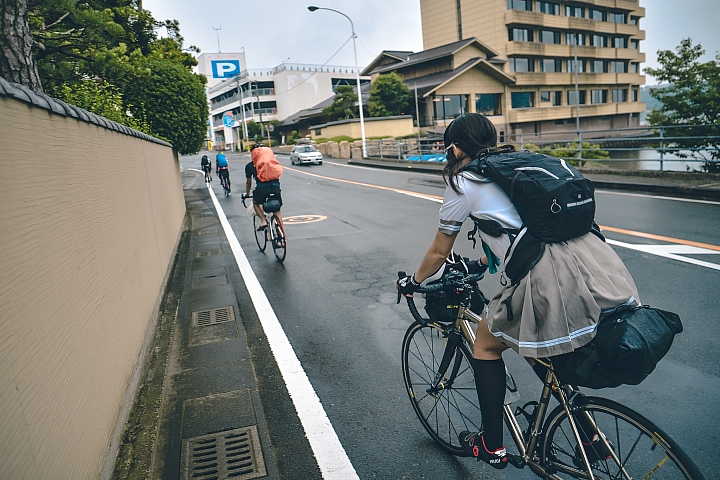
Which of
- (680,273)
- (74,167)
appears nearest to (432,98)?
(680,273)

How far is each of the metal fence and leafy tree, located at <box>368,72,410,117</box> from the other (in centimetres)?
1103

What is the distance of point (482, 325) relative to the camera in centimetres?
266

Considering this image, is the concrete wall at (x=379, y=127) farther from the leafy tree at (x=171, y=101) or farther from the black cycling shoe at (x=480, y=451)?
the black cycling shoe at (x=480, y=451)

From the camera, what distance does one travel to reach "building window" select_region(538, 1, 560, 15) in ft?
173

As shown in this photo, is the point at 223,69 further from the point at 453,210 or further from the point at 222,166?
the point at 453,210

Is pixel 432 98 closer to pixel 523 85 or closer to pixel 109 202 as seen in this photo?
pixel 523 85

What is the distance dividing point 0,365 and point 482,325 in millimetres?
2034

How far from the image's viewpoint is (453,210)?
2.58 m

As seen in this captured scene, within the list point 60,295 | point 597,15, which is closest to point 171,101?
point 60,295

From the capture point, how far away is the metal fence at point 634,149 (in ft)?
46.6

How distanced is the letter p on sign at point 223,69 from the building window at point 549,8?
52369 mm

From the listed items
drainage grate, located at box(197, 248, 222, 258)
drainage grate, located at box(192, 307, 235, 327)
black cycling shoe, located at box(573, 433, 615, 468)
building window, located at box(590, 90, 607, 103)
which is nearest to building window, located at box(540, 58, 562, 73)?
building window, located at box(590, 90, 607, 103)

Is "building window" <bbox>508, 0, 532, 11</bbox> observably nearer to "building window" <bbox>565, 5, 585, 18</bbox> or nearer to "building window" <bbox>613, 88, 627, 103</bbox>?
"building window" <bbox>565, 5, 585, 18</bbox>

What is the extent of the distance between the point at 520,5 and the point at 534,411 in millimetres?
55644
